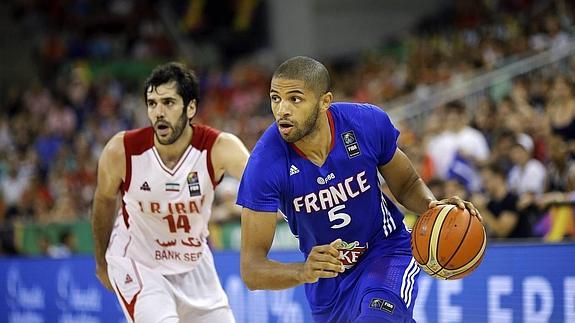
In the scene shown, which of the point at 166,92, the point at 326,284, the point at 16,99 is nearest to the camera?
the point at 326,284

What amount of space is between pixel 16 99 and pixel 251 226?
17.2 meters

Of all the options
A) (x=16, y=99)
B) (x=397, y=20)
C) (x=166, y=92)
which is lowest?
(x=166, y=92)

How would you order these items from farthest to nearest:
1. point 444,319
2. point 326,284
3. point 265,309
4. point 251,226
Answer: point 265,309 → point 444,319 → point 326,284 → point 251,226

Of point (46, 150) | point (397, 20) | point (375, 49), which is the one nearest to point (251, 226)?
point (46, 150)

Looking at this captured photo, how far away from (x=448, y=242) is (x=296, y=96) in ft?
3.47

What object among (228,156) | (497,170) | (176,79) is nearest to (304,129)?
(228,156)

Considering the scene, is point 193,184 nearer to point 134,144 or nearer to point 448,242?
point 134,144

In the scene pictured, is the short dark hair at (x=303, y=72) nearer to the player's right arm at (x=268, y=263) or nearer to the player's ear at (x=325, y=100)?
the player's ear at (x=325, y=100)

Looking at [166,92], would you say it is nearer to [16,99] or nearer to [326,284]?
[326,284]

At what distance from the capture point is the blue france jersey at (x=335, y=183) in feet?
A: 16.5

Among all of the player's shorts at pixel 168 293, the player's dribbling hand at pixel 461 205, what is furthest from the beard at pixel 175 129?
the player's dribbling hand at pixel 461 205

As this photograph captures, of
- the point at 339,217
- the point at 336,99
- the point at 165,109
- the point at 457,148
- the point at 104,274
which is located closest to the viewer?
the point at 339,217

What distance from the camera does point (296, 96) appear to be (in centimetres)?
493

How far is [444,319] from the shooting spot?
24.7 feet
